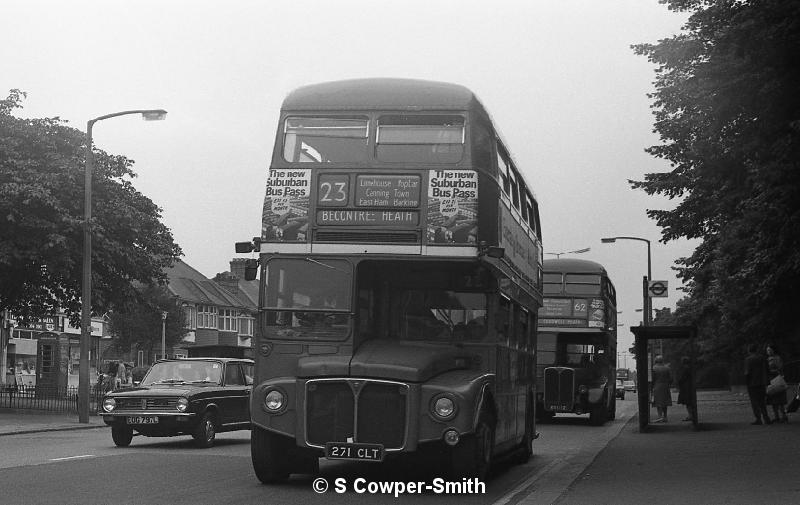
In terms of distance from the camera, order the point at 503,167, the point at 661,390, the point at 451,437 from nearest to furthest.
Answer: the point at 451,437 < the point at 503,167 < the point at 661,390

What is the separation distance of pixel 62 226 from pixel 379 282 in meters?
26.3

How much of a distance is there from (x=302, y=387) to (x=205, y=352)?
46968 millimetres

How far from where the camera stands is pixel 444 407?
12406 millimetres

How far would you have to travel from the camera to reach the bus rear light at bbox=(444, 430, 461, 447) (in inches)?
484

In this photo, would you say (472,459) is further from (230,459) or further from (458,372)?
(230,459)

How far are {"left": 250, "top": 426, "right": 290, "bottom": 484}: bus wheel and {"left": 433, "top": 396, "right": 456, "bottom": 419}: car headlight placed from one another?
6.41 ft

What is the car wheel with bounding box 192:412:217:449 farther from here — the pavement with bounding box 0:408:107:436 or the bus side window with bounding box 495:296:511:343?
the pavement with bounding box 0:408:107:436

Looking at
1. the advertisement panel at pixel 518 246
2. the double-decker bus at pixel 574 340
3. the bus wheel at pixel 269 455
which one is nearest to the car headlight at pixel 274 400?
the bus wheel at pixel 269 455

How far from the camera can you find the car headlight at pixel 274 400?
12.9 metres

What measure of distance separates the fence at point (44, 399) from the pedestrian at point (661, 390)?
58.7 feet

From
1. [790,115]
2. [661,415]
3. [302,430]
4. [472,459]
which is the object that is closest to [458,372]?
[472,459]

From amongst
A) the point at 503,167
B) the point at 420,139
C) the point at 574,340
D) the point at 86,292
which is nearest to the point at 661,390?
the point at 574,340

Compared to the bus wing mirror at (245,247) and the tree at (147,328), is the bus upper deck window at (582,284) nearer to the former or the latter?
the bus wing mirror at (245,247)

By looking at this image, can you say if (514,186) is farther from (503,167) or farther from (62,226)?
(62,226)
